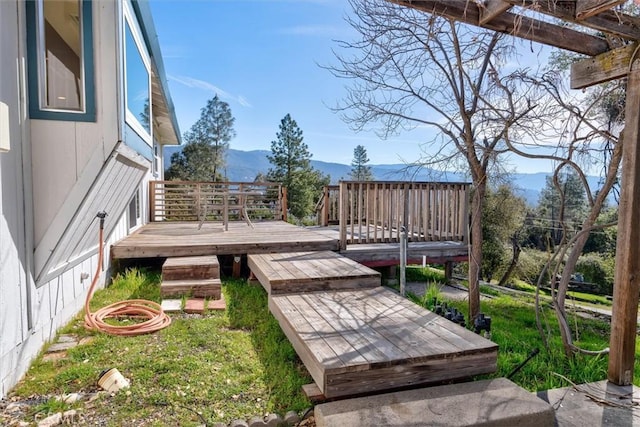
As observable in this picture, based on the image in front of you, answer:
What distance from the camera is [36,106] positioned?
2.36m

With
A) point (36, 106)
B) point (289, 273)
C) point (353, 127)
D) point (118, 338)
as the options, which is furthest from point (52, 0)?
point (353, 127)

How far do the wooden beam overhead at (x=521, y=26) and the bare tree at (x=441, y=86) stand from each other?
979 millimetres

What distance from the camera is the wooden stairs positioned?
4023 mm

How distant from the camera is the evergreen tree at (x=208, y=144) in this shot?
90.5ft

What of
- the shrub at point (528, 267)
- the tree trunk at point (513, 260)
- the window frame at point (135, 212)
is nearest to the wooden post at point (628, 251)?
the window frame at point (135, 212)

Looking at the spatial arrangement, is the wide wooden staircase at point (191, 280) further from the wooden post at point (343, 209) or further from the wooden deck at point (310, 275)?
the wooden post at point (343, 209)

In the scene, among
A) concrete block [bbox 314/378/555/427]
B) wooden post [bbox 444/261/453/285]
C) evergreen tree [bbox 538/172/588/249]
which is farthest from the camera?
wooden post [bbox 444/261/453/285]

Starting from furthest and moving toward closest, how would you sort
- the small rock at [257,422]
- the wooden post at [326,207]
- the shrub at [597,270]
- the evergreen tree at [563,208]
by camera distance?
1. the shrub at [597,270]
2. the wooden post at [326,207]
3. the evergreen tree at [563,208]
4. the small rock at [257,422]

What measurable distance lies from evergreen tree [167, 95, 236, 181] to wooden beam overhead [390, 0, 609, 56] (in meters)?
26.3

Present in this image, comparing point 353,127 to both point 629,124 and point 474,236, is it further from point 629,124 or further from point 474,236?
point 629,124

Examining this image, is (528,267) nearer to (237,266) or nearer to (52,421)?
(237,266)

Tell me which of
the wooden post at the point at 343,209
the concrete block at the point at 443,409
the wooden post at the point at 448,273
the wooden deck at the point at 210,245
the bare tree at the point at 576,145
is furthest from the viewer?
the wooden post at the point at 448,273

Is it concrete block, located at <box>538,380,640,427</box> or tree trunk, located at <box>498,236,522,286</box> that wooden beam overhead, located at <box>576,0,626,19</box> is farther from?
tree trunk, located at <box>498,236,522,286</box>

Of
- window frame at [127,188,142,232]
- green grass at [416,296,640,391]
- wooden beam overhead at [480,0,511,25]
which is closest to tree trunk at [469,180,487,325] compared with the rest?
green grass at [416,296,640,391]
